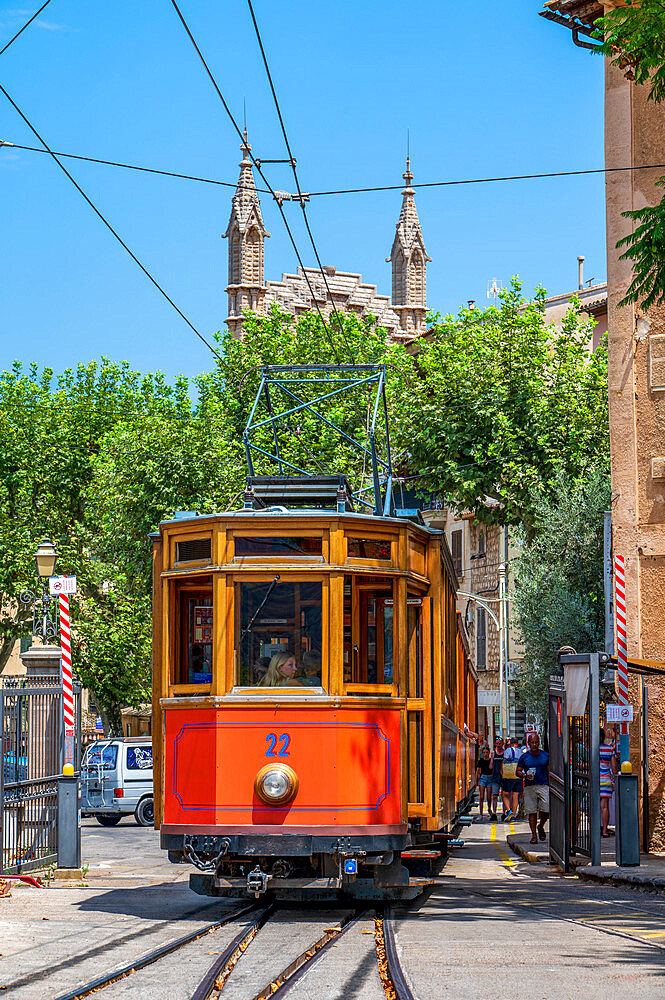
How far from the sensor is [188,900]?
13.2 meters

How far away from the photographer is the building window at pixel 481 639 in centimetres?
5700

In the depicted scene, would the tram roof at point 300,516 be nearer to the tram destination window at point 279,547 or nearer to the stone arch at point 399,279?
the tram destination window at point 279,547

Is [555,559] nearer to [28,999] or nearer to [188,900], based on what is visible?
[188,900]

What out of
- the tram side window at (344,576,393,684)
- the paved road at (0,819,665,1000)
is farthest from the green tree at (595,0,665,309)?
the paved road at (0,819,665,1000)

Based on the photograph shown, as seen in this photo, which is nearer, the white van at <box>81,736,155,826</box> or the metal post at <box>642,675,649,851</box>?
the metal post at <box>642,675,649,851</box>

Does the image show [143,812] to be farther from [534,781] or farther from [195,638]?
[195,638]

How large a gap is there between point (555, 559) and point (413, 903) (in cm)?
2092

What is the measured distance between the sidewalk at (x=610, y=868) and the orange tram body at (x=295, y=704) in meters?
3.39

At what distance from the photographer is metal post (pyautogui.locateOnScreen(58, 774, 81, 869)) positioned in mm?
16078

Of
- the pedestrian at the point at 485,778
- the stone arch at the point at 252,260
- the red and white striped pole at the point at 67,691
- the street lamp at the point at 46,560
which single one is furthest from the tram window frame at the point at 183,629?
the stone arch at the point at 252,260

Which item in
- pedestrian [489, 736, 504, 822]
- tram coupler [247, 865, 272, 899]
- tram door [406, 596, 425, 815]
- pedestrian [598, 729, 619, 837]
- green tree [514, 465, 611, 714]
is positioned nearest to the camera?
tram coupler [247, 865, 272, 899]

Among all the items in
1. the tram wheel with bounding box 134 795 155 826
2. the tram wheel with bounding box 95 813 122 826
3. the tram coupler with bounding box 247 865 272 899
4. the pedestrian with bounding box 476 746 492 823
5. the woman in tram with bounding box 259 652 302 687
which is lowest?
the tram wheel with bounding box 95 813 122 826

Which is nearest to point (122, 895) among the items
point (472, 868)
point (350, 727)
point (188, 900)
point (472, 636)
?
point (188, 900)

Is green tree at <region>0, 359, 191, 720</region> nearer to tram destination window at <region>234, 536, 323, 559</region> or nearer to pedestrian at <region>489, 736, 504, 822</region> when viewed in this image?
pedestrian at <region>489, 736, 504, 822</region>
